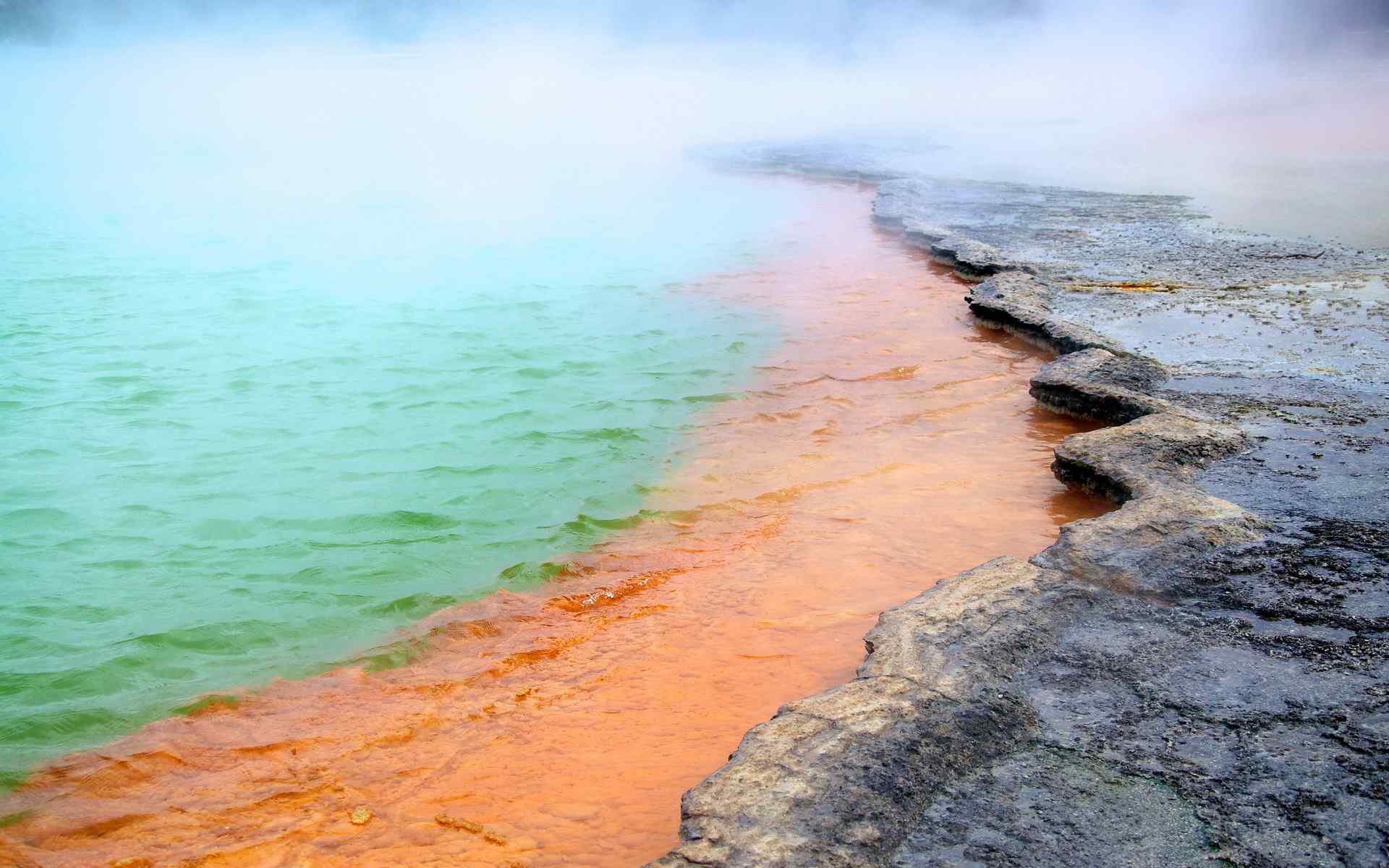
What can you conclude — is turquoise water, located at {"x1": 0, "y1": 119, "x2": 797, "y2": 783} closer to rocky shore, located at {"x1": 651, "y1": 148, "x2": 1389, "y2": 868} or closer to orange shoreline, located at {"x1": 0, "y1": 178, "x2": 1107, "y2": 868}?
orange shoreline, located at {"x1": 0, "y1": 178, "x2": 1107, "y2": 868}

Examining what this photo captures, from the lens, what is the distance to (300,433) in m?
5.93

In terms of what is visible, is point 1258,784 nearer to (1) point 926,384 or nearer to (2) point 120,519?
(1) point 926,384

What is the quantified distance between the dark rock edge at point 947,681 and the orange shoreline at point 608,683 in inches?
14.6

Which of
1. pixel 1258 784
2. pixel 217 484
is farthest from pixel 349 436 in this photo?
pixel 1258 784

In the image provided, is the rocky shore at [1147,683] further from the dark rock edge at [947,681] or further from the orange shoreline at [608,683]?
the orange shoreline at [608,683]

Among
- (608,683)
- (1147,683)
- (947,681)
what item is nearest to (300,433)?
(608,683)

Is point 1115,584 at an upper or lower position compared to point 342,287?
lower

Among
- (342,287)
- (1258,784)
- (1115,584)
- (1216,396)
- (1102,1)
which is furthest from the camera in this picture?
(1102,1)

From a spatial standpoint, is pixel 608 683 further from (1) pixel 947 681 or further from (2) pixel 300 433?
(2) pixel 300 433

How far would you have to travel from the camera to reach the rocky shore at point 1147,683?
6.48 feet

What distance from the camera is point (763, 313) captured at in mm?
8141

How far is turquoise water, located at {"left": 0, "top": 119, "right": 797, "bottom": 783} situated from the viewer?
3852 millimetres

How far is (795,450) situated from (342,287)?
614 cm

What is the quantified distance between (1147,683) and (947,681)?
487mm
